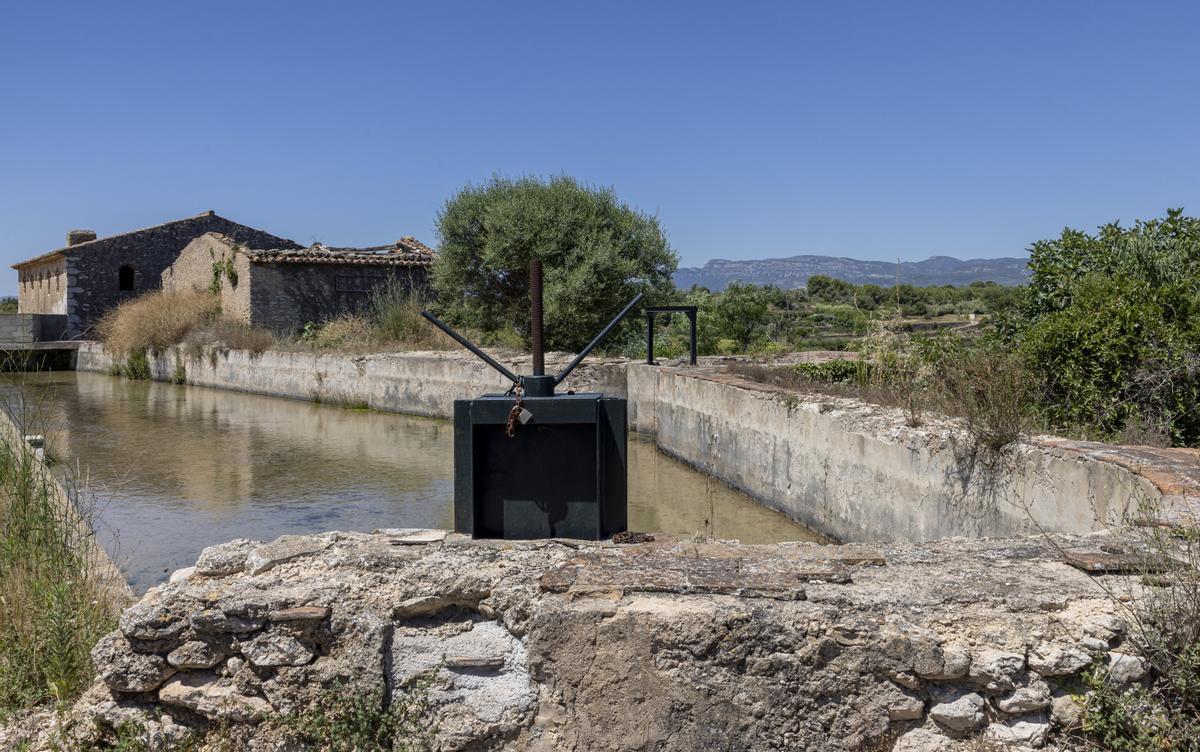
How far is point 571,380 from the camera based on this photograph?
17.5m

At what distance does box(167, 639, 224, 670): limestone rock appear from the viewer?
321 cm

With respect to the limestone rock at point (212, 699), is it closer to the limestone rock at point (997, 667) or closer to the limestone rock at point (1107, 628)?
the limestone rock at point (997, 667)

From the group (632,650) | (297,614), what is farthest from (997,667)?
(297,614)

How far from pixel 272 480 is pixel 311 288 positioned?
17042 millimetres

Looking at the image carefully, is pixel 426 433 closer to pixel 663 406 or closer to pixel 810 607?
pixel 663 406

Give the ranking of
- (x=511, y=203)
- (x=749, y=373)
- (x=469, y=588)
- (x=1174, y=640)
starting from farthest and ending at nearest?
1. (x=511, y=203)
2. (x=749, y=373)
3. (x=469, y=588)
4. (x=1174, y=640)

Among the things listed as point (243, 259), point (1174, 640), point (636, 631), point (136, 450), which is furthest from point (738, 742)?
point (243, 259)

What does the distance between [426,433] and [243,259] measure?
14.2 m

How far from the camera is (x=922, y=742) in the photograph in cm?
301

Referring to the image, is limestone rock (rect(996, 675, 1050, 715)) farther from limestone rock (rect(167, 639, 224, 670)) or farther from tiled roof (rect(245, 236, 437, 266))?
tiled roof (rect(245, 236, 437, 266))

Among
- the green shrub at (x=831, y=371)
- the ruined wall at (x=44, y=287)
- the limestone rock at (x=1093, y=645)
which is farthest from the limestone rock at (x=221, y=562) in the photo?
the ruined wall at (x=44, y=287)

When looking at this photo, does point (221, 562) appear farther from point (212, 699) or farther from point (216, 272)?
point (216, 272)

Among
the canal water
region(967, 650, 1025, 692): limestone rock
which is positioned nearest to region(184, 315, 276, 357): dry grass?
the canal water

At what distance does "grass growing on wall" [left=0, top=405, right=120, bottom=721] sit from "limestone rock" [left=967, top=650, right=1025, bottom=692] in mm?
3500
